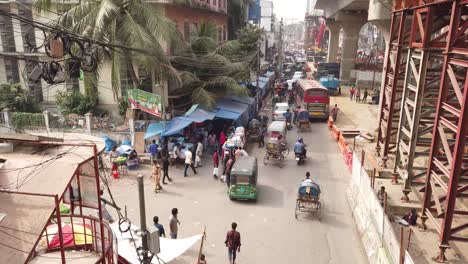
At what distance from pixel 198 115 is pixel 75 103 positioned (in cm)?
822

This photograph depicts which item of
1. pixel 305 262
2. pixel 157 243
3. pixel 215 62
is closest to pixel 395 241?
pixel 305 262

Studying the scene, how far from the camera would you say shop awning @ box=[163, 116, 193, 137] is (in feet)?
57.3

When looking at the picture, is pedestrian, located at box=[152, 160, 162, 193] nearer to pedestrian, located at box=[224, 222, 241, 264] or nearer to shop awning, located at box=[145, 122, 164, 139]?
shop awning, located at box=[145, 122, 164, 139]

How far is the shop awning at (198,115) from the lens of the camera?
726 inches

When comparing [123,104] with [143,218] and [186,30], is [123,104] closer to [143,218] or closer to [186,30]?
[186,30]

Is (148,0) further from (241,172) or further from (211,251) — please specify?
(211,251)

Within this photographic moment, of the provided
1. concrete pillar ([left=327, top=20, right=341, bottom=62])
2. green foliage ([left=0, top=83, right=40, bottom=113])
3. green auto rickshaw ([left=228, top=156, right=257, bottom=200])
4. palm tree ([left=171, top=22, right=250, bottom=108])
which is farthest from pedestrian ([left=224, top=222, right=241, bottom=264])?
concrete pillar ([left=327, top=20, right=341, bottom=62])

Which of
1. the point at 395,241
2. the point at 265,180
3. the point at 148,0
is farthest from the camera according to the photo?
the point at 148,0

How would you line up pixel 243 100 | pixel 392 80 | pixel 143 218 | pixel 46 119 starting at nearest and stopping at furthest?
pixel 143 218 → pixel 392 80 → pixel 46 119 → pixel 243 100

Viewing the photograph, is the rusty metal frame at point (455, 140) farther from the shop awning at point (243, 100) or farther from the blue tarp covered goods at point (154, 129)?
the shop awning at point (243, 100)

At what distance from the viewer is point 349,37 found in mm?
46281

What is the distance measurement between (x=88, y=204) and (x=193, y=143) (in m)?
12.3

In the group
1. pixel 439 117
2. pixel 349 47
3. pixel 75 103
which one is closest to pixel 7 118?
pixel 75 103

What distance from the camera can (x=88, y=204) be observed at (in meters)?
6.54
